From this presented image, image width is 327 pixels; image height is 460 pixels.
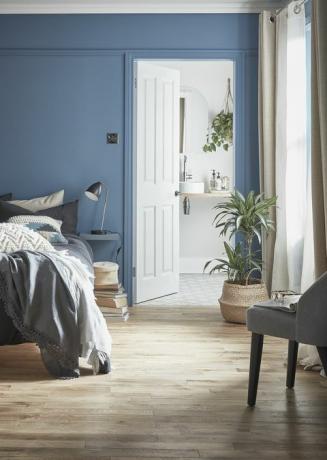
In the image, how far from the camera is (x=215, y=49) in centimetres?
653

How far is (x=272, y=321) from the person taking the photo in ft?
11.5

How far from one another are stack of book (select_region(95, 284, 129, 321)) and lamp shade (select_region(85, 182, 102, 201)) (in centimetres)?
75

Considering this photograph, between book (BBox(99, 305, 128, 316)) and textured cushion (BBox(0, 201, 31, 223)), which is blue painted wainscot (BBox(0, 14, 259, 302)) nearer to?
textured cushion (BBox(0, 201, 31, 223))

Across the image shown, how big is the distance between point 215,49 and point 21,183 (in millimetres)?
2106

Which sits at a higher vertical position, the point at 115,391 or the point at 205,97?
the point at 205,97

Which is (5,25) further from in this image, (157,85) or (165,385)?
(165,385)

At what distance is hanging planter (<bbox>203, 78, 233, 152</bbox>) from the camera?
8383mm

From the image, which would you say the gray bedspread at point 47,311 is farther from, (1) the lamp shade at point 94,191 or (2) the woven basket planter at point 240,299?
(1) the lamp shade at point 94,191

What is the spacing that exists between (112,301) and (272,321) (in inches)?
102

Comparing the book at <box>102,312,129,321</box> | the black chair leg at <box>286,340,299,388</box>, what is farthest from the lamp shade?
the black chair leg at <box>286,340,299,388</box>

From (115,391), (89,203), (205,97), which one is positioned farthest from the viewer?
(205,97)

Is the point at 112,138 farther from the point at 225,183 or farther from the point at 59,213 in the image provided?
the point at 225,183

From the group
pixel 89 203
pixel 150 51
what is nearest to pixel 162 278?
pixel 89 203

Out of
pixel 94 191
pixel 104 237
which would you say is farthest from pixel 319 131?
pixel 104 237
